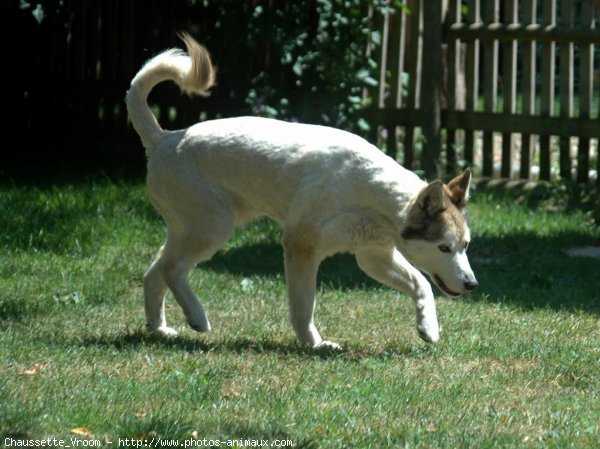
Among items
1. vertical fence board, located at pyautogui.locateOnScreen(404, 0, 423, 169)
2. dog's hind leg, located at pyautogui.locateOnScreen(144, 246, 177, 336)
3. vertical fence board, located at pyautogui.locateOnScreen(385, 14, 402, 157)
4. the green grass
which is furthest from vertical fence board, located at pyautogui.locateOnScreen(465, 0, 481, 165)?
dog's hind leg, located at pyautogui.locateOnScreen(144, 246, 177, 336)

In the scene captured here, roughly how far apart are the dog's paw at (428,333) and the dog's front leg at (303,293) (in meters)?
0.43

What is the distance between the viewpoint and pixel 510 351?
19.5ft

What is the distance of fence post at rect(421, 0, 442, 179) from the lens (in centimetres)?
1105

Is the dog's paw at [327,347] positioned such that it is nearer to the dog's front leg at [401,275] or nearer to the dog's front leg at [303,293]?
the dog's front leg at [303,293]

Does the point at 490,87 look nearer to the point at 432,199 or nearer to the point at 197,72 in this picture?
the point at 197,72

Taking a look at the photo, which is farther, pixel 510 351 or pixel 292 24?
pixel 292 24

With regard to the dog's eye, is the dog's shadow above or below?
below

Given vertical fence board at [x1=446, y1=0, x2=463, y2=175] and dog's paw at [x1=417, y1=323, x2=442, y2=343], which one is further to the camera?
vertical fence board at [x1=446, y1=0, x2=463, y2=175]

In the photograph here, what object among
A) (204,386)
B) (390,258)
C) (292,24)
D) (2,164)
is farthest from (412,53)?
(204,386)

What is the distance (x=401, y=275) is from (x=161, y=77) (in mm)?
1654

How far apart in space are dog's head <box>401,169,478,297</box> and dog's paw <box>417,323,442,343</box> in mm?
262

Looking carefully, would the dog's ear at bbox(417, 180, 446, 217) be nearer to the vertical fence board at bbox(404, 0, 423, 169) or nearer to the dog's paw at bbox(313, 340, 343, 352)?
the dog's paw at bbox(313, 340, 343, 352)

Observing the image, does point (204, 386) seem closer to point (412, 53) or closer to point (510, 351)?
point (510, 351)

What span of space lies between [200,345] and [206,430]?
1528 millimetres
